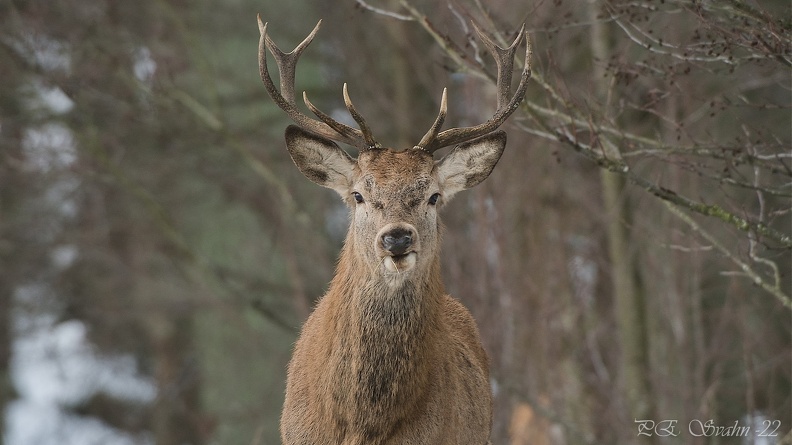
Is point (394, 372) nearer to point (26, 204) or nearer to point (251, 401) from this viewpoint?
point (251, 401)

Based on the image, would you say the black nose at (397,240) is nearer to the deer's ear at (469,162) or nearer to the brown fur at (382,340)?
the brown fur at (382,340)

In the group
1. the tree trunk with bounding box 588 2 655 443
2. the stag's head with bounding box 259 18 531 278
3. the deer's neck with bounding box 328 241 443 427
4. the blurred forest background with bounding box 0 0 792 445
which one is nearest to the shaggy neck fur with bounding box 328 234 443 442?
the deer's neck with bounding box 328 241 443 427

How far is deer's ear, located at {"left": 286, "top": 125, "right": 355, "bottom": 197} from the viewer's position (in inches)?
278

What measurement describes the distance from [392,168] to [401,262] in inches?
25.7

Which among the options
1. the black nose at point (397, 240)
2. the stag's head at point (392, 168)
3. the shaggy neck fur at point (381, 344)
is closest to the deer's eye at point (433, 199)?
the stag's head at point (392, 168)

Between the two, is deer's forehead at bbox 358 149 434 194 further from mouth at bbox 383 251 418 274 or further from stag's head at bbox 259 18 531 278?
mouth at bbox 383 251 418 274

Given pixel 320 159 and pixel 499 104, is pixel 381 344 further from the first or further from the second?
pixel 499 104

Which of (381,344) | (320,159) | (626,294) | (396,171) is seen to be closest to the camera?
(381,344)

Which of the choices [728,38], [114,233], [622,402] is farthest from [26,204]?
[728,38]

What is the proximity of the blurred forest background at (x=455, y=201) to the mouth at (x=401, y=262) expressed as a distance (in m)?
1.12

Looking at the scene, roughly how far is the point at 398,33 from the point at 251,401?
19.2 feet

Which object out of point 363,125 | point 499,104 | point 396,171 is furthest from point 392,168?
point 499,104

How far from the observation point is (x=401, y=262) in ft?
20.9

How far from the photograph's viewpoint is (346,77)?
15.8 meters
